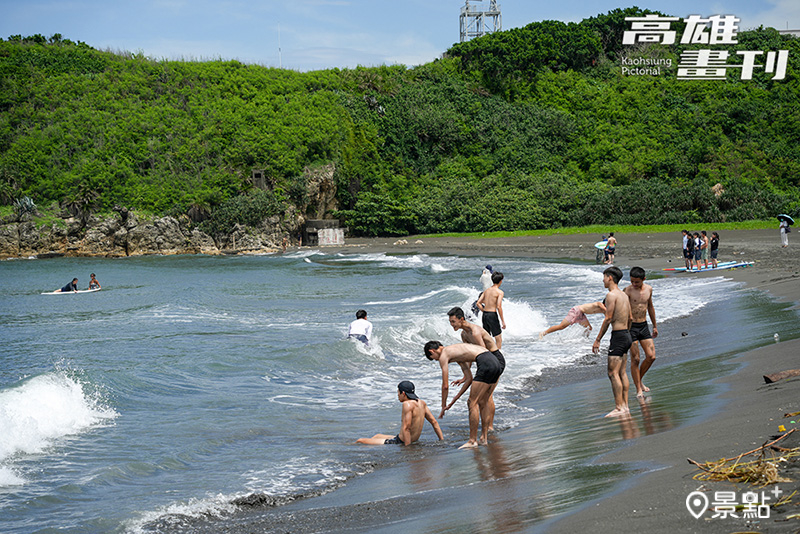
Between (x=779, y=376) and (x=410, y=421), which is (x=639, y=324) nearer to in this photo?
(x=779, y=376)

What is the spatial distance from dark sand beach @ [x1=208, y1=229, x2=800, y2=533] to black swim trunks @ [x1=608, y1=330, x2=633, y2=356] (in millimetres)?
650

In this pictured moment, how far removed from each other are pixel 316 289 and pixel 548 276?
9.51m

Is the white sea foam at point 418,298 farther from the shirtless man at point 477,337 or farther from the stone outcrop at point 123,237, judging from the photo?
the stone outcrop at point 123,237

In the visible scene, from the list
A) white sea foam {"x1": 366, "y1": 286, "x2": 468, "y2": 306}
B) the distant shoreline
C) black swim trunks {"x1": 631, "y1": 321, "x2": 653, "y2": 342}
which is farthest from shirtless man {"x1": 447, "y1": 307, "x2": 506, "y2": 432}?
white sea foam {"x1": 366, "y1": 286, "x2": 468, "y2": 306}

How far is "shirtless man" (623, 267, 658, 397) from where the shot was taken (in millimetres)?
8273

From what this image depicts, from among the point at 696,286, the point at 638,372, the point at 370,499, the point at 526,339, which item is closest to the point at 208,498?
the point at 370,499

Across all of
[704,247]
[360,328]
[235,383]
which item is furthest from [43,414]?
[704,247]

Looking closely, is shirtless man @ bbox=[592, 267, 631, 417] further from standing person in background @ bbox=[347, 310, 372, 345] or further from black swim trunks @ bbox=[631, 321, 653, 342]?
standing person in background @ bbox=[347, 310, 372, 345]

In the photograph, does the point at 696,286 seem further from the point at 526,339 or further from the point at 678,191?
the point at 678,191

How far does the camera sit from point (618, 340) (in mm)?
7781

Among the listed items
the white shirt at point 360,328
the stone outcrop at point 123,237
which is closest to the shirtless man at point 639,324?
the white shirt at point 360,328

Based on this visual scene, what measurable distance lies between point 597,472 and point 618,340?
9.75ft

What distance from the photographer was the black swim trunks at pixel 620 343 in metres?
7.68

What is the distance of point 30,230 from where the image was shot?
57.6m
